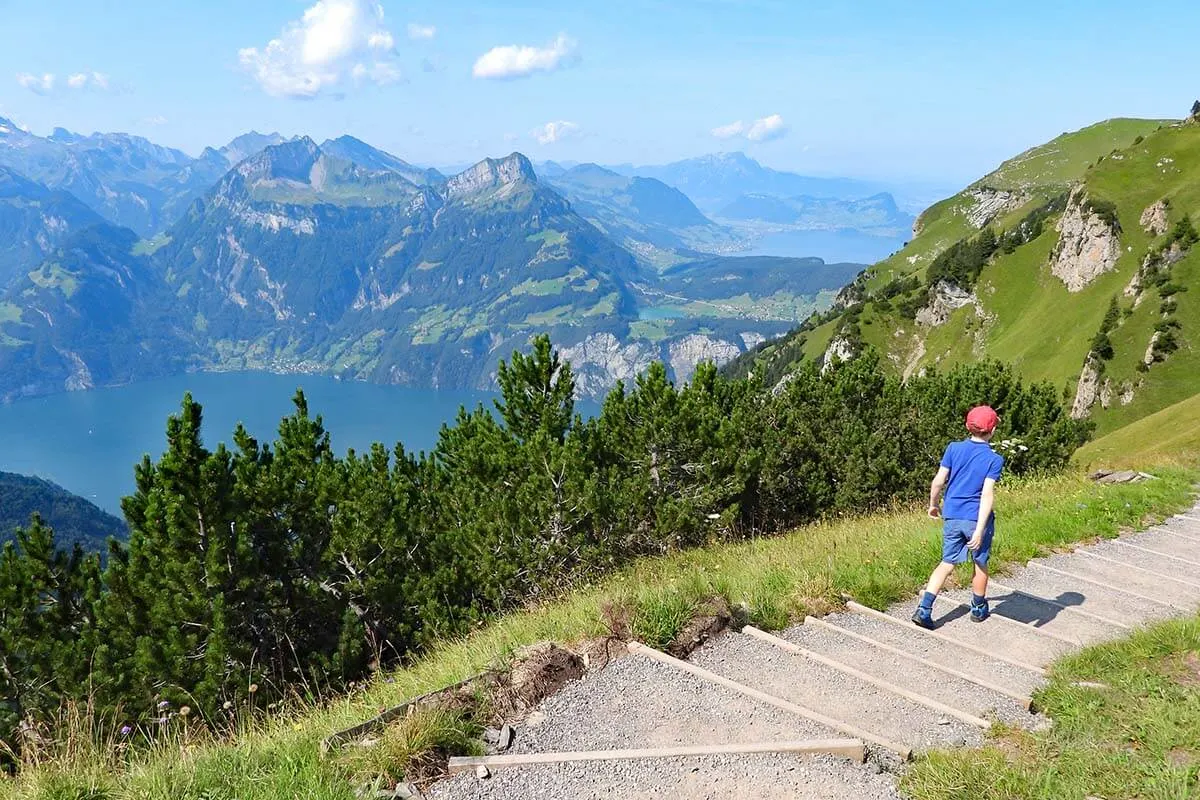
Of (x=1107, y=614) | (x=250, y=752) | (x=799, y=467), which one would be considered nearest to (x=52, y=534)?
(x=250, y=752)

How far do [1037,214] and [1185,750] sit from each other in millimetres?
186825

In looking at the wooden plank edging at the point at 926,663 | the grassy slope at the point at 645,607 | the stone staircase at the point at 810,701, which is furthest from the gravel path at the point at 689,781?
the wooden plank edging at the point at 926,663

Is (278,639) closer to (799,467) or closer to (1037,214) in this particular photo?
(799,467)

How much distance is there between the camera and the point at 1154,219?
99.1 m

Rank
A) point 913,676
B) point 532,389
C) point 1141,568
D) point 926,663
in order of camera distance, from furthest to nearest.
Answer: point 532,389 → point 1141,568 → point 926,663 → point 913,676

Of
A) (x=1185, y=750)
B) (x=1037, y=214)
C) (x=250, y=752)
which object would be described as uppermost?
(x=1037, y=214)

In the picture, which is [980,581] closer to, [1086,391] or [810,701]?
[810,701]

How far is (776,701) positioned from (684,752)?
4.19 feet

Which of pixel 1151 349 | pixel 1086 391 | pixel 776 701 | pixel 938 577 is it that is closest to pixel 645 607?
pixel 776 701

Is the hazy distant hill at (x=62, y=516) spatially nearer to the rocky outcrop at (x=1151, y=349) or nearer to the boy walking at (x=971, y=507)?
the rocky outcrop at (x=1151, y=349)

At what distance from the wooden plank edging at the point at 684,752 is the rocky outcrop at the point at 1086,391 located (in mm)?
82470

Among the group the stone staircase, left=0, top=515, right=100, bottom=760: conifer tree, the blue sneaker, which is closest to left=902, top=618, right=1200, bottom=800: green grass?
the stone staircase

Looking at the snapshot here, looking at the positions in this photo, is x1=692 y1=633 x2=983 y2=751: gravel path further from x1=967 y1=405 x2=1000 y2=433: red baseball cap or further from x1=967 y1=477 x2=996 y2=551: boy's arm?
x1=967 y1=405 x2=1000 y2=433: red baseball cap

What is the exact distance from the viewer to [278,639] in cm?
1738
